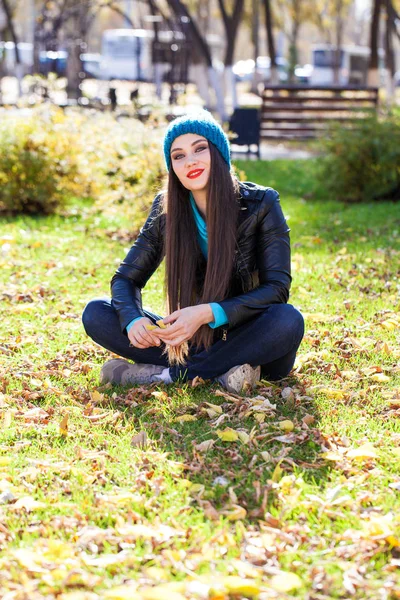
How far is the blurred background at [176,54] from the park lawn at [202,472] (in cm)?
542

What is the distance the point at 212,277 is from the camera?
3.88 m

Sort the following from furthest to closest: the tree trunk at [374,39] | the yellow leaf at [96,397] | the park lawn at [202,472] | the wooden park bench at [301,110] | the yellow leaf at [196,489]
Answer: the tree trunk at [374,39] → the wooden park bench at [301,110] → the yellow leaf at [96,397] → the yellow leaf at [196,489] → the park lawn at [202,472]

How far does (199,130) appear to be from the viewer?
3.83 metres

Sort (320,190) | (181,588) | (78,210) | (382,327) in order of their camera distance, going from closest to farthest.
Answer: (181,588), (382,327), (78,210), (320,190)

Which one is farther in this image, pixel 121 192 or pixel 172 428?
pixel 121 192

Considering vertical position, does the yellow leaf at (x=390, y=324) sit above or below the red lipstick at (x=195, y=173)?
below

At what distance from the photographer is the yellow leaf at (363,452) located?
3240mm

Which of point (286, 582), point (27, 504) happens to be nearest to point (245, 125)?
point (27, 504)

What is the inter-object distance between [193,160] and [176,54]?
15.2m

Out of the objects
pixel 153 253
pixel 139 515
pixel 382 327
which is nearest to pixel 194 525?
pixel 139 515

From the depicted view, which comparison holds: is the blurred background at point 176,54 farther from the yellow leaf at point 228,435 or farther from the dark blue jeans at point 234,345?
the yellow leaf at point 228,435

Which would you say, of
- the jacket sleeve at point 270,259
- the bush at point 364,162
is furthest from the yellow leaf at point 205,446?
the bush at point 364,162

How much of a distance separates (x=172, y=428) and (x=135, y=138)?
5.77m

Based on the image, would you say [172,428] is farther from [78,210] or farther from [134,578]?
[78,210]
